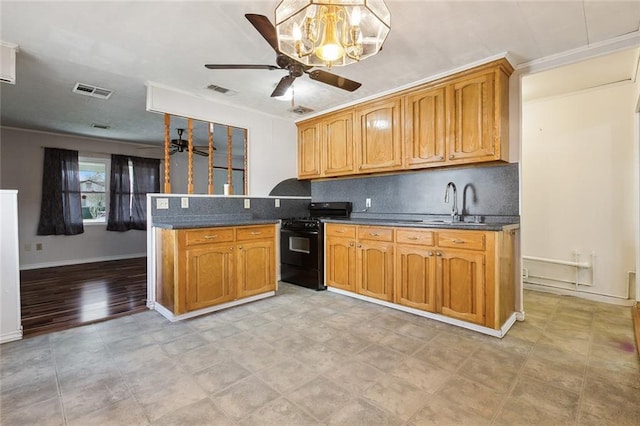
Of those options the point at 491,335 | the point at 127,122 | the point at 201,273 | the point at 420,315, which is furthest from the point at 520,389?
the point at 127,122

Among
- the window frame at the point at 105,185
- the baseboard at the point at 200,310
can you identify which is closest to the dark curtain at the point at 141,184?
the window frame at the point at 105,185

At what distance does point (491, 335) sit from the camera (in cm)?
242

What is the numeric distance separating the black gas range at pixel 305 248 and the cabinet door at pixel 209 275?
1.00m

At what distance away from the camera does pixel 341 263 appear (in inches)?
138

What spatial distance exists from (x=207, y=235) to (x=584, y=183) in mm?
4029

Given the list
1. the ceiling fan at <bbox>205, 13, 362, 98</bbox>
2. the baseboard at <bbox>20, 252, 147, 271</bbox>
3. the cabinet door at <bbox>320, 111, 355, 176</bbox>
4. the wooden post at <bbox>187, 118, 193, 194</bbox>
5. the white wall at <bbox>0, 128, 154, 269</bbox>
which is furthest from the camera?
the baseboard at <bbox>20, 252, 147, 271</bbox>

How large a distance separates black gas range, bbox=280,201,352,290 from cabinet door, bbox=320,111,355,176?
1.79 ft

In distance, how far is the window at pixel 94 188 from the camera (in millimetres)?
5672

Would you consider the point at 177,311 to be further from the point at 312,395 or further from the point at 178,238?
the point at 312,395

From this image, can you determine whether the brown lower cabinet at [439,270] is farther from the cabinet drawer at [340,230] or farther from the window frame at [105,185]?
the window frame at [105,185]

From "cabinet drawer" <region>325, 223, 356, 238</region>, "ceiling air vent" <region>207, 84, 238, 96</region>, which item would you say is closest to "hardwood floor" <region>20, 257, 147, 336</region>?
"cabinet drawer" <region>325, 223, 356, 238</region>

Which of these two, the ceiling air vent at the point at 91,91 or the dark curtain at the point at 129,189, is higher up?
the ceiling air vent at the point at 91,91

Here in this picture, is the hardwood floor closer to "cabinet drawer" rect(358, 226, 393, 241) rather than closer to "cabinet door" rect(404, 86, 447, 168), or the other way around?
"cabinet drawer" rect(358, 226, 393, 241)

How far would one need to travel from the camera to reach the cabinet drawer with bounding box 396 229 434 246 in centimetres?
273
